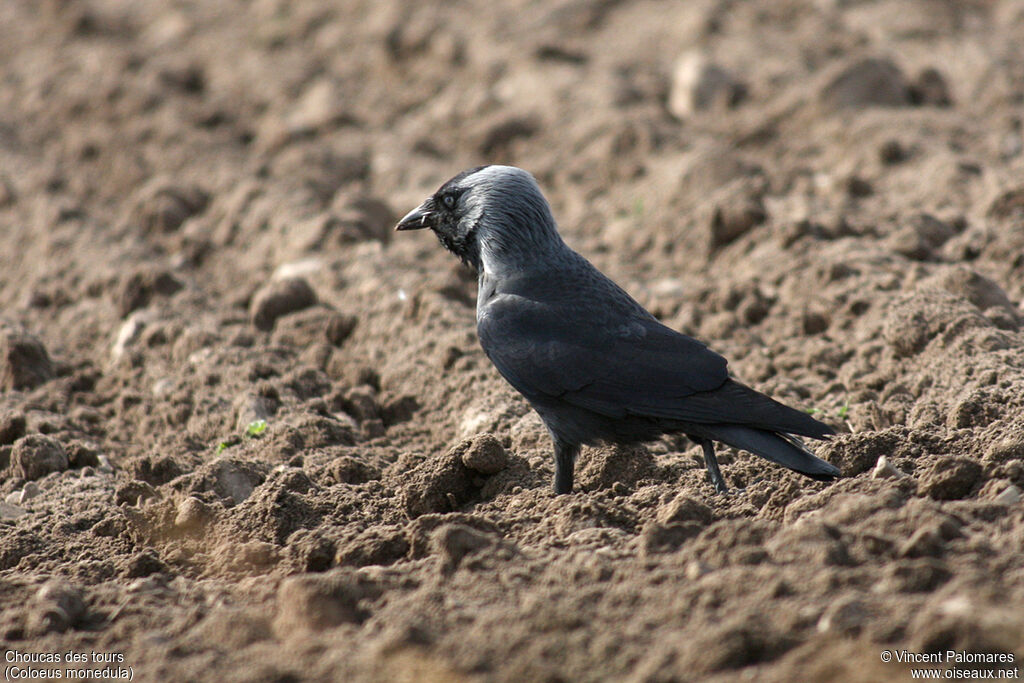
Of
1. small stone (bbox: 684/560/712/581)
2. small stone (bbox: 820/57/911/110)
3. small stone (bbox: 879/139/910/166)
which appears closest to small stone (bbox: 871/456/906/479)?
small stone (bbox: 684/560/712/581)

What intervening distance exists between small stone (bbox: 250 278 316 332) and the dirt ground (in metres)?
0.02

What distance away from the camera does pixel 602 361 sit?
5117mm

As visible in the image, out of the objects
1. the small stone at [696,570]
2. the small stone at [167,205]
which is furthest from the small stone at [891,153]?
the small stone at [696,570]

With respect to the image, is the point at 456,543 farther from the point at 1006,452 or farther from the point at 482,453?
the point at 1006,452

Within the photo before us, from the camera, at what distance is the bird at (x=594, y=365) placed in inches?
189

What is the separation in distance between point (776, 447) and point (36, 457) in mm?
3670

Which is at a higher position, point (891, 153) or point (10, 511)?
point (891, 153)

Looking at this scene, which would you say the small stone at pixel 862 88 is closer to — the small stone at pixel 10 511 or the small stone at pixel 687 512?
the small stone at pixel 687 512

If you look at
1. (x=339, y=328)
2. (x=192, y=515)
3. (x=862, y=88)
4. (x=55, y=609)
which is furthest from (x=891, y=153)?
(x=55, y=609)

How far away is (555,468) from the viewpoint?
17.3 ft

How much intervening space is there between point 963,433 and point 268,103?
833 cm

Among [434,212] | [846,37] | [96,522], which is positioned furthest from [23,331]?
[846,37]

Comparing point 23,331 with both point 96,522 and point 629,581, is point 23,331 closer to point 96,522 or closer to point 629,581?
point 96,522

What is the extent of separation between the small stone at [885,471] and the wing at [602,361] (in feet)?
2.22
